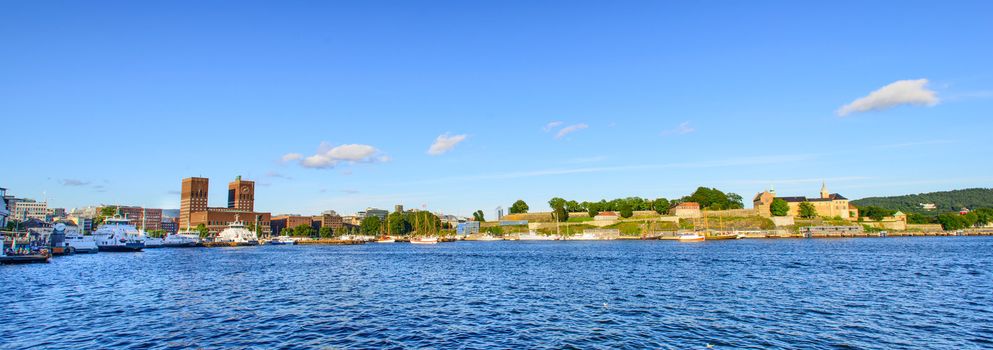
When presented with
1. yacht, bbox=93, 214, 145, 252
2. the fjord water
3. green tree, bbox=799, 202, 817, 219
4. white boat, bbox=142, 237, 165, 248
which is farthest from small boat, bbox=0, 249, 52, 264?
green tree, bbox=799, 202, 817, 219

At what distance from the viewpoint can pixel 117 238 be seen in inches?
4764

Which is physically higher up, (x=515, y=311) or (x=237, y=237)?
(x=237, y=237)

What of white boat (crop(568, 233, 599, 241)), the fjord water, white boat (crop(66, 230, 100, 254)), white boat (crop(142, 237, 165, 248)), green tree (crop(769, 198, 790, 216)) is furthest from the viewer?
white boat (crop(568, 233, 599, 241))

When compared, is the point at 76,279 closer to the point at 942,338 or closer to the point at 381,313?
the point at 381,313

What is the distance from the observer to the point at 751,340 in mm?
21812

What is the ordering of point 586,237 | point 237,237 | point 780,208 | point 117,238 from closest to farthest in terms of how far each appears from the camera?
point 117,238, point 237,237, point 780,208, point 586,237

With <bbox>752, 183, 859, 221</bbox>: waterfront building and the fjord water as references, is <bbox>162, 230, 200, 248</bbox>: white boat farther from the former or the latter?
<bbox>752, 183, 859, 221</bbox>: waterfront building

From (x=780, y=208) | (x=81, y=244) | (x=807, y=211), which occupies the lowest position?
(x=81, y=244)

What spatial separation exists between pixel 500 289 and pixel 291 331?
17.7 m

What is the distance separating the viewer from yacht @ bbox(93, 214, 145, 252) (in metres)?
116

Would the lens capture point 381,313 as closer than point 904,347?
No

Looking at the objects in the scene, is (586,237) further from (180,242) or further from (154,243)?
(154,243)

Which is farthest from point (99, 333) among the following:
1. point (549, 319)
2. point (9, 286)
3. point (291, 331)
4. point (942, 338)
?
point (942, 338)

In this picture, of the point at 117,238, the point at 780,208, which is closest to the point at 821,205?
the point at 780,208
